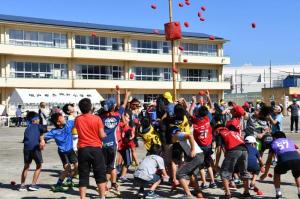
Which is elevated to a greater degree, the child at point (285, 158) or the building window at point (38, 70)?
the building window at point (38, 70)

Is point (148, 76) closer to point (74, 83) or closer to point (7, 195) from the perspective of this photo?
point (74, 83)

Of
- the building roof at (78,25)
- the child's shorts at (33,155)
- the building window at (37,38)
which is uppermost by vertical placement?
the building roof at (78,25)

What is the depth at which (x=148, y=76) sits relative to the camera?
169 ft

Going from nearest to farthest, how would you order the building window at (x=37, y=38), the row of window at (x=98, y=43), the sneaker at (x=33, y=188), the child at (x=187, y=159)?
the child at (x=187, y=159), the sneaker at (x=33, y=188), the building window at (x=37, y=38), the row of window at (x=98, y=43)

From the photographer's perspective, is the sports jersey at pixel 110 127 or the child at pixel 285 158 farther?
the sports jersey at pixel 110 127

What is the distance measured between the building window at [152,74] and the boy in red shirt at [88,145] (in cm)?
4308

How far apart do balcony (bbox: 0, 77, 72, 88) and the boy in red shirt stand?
119ft

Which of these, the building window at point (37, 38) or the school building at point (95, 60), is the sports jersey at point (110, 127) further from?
the building window at point (37, 38)

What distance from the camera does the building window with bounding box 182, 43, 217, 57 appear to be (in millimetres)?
54219

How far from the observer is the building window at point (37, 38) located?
4341cm

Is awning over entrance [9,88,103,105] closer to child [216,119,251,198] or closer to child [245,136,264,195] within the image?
child [245,136,264,195]

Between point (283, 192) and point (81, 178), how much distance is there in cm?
391

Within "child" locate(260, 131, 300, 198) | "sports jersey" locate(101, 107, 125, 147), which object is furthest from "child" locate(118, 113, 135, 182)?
"child" locate(260, 131, 300, 198)

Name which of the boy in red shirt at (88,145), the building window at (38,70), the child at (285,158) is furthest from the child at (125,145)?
the building window at (38,70)
